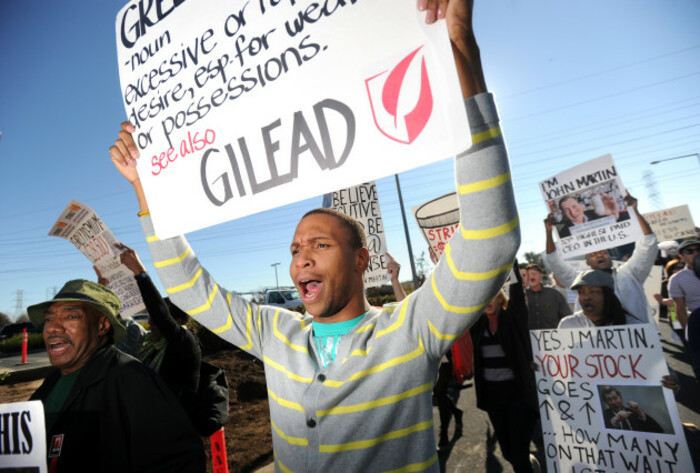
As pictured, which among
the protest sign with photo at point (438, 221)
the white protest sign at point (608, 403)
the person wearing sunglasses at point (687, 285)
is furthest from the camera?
the person wearing sunglasses at point (687, 285)

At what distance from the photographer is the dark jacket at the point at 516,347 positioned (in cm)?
331

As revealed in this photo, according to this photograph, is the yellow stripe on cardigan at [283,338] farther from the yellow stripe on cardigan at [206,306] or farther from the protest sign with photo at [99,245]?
the protest sign with photo at [99,245]

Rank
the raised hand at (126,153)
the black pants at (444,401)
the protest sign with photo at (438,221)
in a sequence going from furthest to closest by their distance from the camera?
the black pants at (444,401), the protest sign with photo at (438,221), the raised hand at (126,153)

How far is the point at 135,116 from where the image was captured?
5.26 feet

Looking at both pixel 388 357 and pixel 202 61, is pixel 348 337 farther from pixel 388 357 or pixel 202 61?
pixel 202 61

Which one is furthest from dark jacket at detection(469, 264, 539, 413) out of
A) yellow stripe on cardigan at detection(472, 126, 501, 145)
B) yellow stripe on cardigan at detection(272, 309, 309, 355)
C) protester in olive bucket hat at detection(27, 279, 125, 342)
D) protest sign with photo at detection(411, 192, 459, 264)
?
protester in olive bucket hat at detection(27, 279, 125, 342)

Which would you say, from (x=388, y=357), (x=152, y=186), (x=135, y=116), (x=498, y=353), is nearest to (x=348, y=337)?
(x=388, y=357)

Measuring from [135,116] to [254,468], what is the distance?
420cm

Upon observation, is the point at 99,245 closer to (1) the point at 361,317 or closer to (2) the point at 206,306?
(2) the point at 206,306

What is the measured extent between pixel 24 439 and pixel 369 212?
13.9 ft

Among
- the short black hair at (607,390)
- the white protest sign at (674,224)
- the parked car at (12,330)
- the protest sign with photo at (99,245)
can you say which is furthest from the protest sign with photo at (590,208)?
the parked car at (12,330)

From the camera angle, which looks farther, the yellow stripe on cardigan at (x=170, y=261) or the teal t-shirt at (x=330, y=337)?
the yellow stripe on cardigan at (x=170, y=261)

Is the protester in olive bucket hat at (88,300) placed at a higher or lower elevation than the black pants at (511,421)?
higher

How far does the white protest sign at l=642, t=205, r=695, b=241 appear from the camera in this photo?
478 inches
